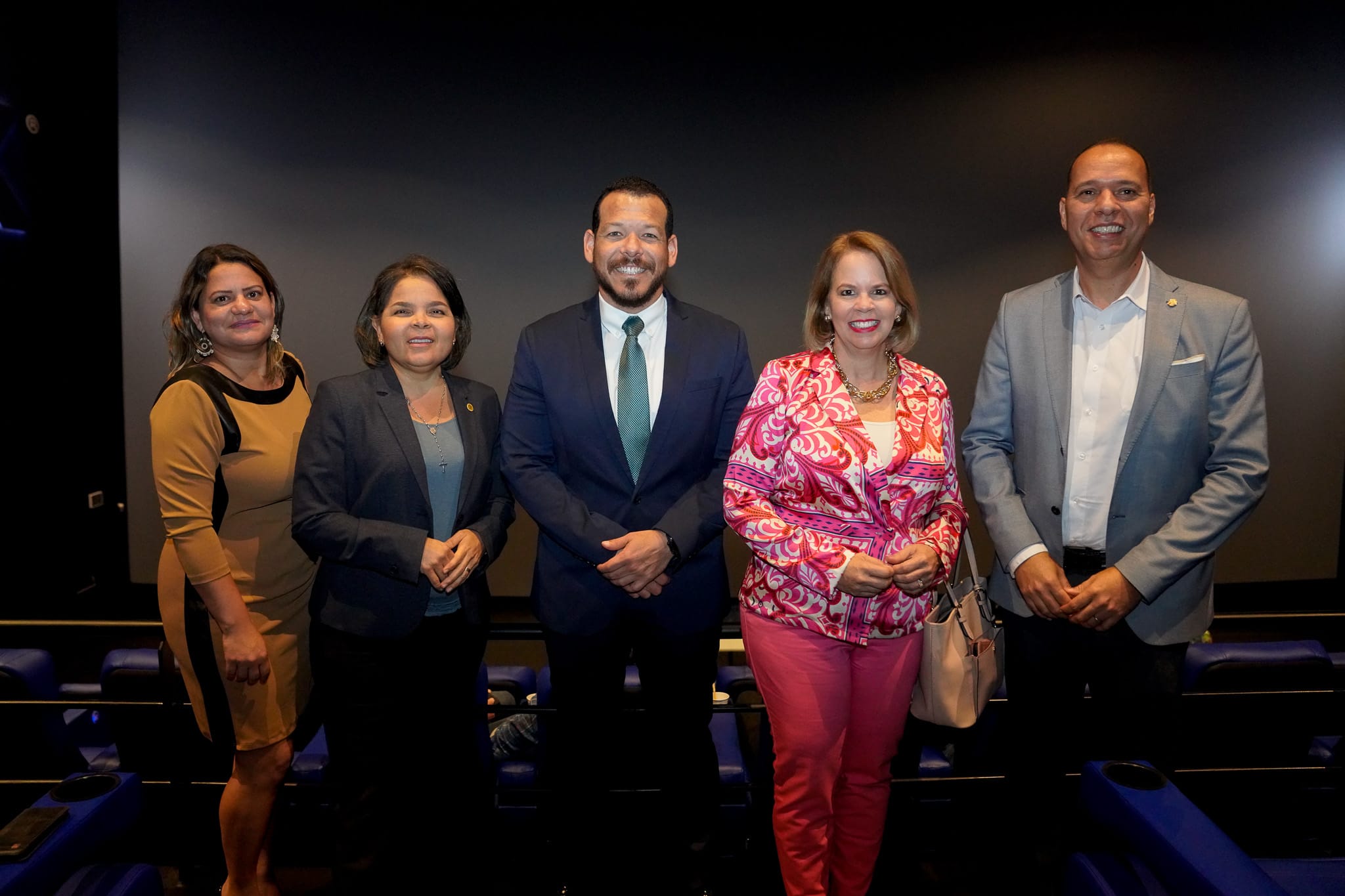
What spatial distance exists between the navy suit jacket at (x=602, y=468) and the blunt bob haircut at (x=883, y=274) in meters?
0.23

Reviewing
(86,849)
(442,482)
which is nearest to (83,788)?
(86,849)

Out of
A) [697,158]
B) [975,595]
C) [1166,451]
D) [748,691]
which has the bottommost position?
[748,691]

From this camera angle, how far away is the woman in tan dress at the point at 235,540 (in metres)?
1.86

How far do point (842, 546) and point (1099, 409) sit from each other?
0.77 metres

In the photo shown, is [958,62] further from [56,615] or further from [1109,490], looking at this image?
[56,615]

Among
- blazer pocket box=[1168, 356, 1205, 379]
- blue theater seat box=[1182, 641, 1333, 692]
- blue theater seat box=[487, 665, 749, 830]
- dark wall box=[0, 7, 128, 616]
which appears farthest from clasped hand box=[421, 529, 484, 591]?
dark wall box=[0, 7, 128, 616]

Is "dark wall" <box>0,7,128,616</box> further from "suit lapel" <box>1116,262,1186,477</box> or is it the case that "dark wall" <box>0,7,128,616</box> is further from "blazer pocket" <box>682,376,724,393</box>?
"suit lapel" <box>1116,262,1186,477</box>

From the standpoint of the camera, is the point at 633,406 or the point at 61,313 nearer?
the point at 633,406

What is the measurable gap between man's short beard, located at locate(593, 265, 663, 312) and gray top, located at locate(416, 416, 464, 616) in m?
0.52

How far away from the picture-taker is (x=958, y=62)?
5.25 meters

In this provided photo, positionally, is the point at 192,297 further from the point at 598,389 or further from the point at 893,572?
the point at 893,572

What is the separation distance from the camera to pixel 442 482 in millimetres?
1939

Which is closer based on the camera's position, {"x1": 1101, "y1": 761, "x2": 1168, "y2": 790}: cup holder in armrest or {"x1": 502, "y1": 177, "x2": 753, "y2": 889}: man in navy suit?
{"x1": 1101, "y1": 761, "x2": 1168, "y2": 790}: cup holder in armrest

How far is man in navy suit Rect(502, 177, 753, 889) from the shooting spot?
1.91 metres
